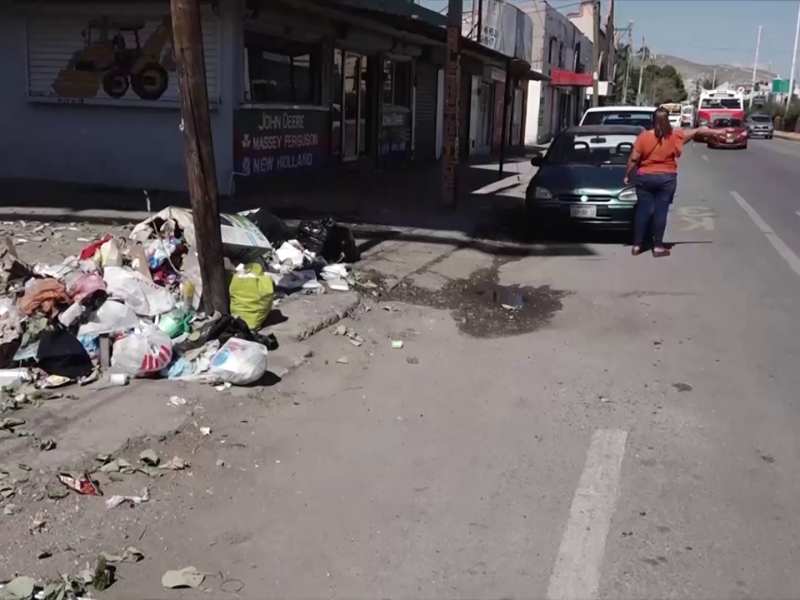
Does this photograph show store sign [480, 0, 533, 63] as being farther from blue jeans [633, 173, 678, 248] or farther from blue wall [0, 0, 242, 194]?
blue jeans [633, 173, 678, 248]

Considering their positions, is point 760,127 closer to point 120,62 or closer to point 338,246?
point 120,62

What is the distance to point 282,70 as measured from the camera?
53.0ft

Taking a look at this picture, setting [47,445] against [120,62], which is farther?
[120,62]

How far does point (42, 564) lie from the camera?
3910 mm

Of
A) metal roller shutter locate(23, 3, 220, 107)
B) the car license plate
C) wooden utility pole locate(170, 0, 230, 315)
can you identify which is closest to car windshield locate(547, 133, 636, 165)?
the car license plate

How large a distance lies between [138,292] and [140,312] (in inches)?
6.7

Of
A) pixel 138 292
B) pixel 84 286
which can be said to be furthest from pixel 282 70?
pixel 84 286

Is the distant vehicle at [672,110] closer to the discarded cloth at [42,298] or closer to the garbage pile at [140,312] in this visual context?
the garbage pile at [140,312]

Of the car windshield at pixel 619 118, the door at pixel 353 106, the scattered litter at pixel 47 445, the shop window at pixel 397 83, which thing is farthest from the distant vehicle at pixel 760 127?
the scattered litter at pixel 47 445

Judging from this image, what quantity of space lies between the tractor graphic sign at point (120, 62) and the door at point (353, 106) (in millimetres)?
5653

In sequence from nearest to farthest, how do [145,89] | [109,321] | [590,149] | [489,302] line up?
[109,321], [489,302], [590,149], [145,89]

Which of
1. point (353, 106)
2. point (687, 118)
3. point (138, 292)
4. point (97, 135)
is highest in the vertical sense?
point (353, 106)

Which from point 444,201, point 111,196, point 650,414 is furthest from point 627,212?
point 111,196

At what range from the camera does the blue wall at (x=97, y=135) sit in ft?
46.3
